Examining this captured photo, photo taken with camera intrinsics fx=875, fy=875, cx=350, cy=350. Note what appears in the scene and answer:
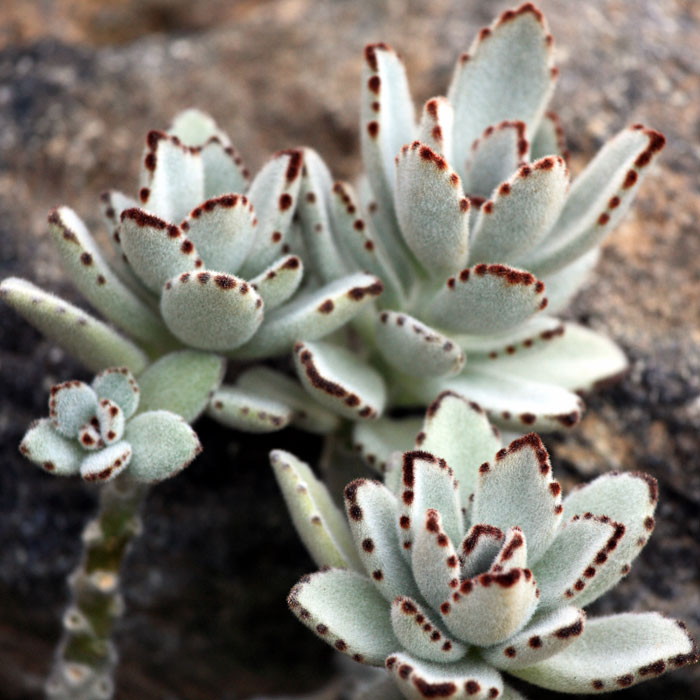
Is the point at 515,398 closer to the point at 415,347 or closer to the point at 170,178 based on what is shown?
the point at 415,347

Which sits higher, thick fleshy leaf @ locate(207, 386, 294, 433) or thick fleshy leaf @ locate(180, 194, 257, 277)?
thick fleshy leaf @ locate(180, 194, 257, 277)

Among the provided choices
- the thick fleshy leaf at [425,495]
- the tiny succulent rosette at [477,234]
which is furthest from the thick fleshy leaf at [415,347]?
the thick fleshy leaf at [425,495]

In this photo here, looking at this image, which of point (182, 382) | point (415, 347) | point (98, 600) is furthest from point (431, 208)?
point (98, 600)

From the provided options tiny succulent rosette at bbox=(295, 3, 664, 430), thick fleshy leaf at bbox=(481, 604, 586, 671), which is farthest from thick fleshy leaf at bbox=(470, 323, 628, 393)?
thick fleshy leaf at bbox=(481, 604, 586, 671)

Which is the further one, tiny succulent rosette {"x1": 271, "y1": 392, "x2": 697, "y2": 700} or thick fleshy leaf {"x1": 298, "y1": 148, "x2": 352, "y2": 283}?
thick fleshy leaf {"x1": 298, "y1": 148, "x2": 352, "y2": 283}

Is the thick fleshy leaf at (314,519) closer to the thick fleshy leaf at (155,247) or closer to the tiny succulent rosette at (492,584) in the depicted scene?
the tiny succulent rosette at (492,584)

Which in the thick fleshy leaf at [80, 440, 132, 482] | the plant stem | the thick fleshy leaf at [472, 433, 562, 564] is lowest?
the plant stem

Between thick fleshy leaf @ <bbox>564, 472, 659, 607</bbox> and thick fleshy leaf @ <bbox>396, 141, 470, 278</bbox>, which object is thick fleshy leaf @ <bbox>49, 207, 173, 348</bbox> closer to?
thick fleshy leaf @ <bbox>396, 141, 470, 278</bbox>
